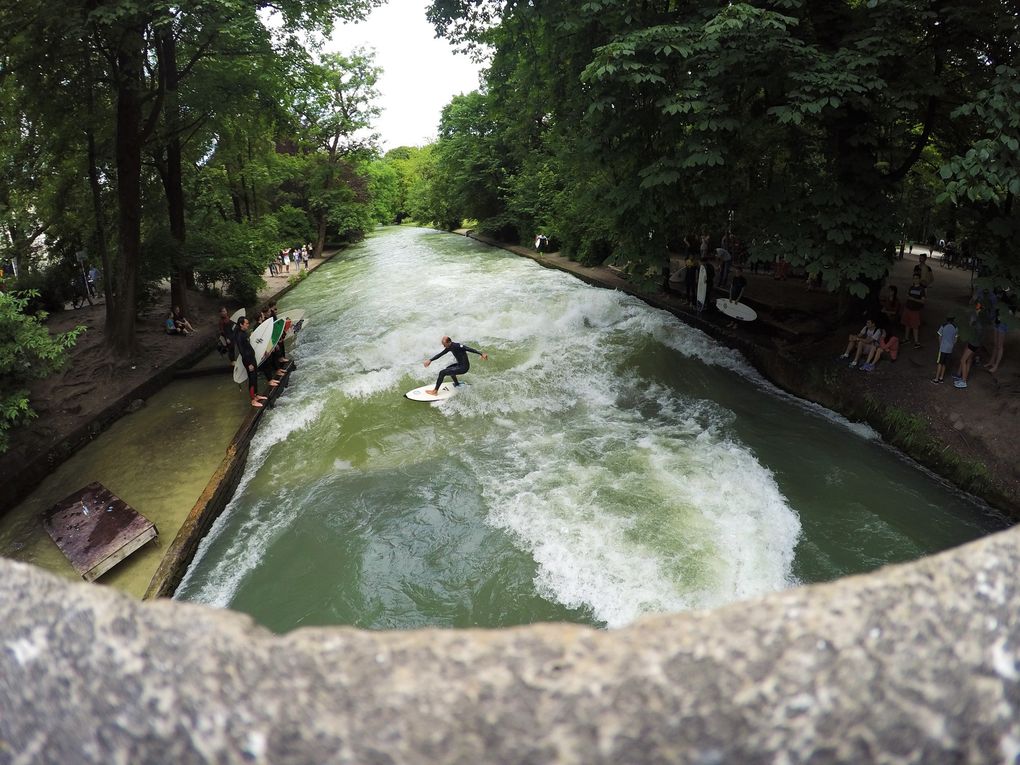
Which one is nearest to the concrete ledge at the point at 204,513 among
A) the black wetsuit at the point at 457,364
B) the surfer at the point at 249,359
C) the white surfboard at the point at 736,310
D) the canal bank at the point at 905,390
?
the surfer at the point at 249,359

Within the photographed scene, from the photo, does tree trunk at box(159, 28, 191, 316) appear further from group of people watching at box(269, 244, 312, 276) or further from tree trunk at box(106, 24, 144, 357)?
group of people watching at box(269, 244, 312, 276)

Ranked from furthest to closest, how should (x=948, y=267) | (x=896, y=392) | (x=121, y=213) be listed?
1. (x=948, y=267)
2. (x=121, y=213)
3. (x=896, y=392)

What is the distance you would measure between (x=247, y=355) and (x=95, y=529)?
471 centimetres

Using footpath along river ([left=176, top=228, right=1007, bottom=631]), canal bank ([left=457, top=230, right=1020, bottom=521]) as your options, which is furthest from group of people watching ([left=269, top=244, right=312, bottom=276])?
canal bank ([left=457, top=230, right=1020, bottom=521])

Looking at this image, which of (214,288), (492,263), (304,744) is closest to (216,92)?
(214,288)

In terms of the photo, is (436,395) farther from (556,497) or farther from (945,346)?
(945,346)

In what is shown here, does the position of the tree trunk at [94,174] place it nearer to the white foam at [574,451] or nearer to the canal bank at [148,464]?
the canal bank at [148,464]

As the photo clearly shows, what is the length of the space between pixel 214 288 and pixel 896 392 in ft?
65.1

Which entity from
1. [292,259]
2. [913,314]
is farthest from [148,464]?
[292,259]

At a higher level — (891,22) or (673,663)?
(891,22)

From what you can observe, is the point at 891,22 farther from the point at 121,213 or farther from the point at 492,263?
the point at 492,263

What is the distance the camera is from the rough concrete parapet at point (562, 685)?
1.06 metres

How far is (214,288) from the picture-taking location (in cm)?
1914

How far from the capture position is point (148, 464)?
8727 millimetres
